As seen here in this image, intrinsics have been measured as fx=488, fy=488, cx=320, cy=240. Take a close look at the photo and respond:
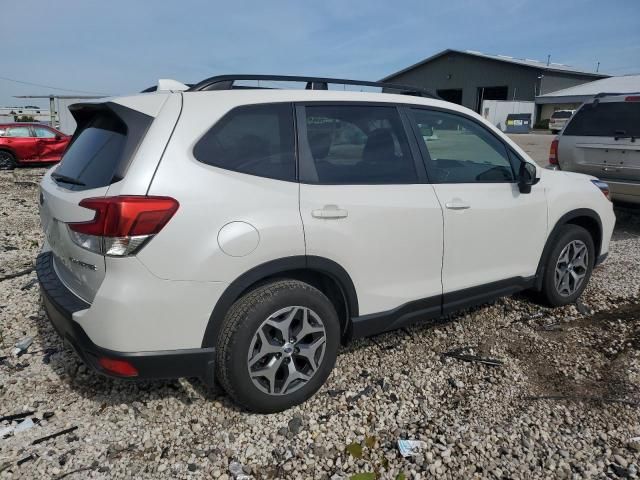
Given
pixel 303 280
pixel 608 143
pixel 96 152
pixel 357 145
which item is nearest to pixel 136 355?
pixel 303 280

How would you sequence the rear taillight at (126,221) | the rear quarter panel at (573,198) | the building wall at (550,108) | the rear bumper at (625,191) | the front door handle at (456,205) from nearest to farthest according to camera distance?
the rear taillight at (126,221) → the front door handle at (456,205) → the rear quarter panel at (573,198) → the rear bumper at (625,191) → the building wall at (550,108)

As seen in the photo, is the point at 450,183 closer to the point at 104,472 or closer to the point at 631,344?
the point at 631,344

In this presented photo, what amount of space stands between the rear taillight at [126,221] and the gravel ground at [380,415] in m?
1.12

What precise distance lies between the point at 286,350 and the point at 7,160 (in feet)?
49.9

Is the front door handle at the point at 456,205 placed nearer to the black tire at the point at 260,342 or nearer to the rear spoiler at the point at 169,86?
the black tire at the point at 260,342

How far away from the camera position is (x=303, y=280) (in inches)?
110

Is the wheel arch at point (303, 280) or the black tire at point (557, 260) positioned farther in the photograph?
the black tire at point (557, 260)

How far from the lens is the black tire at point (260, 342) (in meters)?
2.50

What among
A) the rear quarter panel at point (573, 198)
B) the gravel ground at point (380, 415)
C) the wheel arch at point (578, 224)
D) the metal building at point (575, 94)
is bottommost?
the gravel ground at point (380, 415)

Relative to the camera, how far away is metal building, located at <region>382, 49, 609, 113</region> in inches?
1837

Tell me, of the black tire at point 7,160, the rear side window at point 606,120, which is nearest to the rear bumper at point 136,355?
the rear side window at point 606,120

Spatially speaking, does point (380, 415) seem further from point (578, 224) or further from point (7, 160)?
point (7, 160)

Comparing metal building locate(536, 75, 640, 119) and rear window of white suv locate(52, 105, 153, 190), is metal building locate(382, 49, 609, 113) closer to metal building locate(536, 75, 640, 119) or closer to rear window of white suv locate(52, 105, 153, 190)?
metal building locate(536, 75, 640, 119)

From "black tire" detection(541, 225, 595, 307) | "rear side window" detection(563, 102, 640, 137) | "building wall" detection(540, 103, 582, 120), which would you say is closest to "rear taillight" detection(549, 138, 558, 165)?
"rear side window" detection(563, 102, 640, 137)
